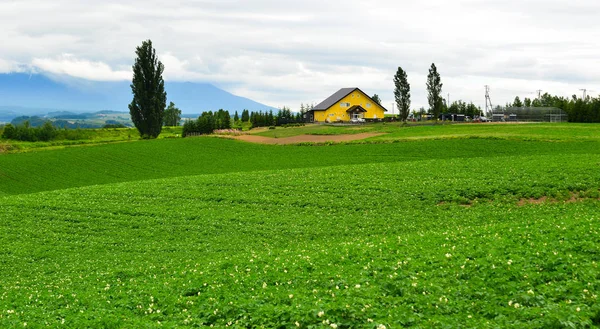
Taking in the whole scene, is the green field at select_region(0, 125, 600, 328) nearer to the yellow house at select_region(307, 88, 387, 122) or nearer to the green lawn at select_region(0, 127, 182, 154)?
the green lawn at select_region(0, 127, 182, 154)

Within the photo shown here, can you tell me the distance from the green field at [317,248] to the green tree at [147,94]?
156 ft

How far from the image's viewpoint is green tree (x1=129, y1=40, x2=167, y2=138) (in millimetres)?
101250

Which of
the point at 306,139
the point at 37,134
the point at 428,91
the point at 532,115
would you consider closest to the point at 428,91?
the point at 428,91

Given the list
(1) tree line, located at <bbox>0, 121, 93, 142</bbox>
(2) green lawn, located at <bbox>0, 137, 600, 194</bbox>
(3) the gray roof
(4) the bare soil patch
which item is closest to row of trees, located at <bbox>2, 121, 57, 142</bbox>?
(1) tree line, located at <bbox>0, 121, 93, 142</bbox>

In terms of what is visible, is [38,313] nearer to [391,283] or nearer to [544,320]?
[391,283]

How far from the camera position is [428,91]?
11600 centimetres

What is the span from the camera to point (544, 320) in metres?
11.2

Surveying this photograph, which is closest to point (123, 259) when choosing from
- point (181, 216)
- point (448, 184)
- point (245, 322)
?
point (181, 216)

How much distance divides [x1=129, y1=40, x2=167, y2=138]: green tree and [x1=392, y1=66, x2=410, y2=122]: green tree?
49862 millimetres

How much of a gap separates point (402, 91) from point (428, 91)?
5619 mm

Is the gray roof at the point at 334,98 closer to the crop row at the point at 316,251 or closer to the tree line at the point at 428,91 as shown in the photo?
the tree line at the point at 428,91

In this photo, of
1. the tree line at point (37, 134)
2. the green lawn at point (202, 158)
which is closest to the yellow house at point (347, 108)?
the tree line at point (37, 134)

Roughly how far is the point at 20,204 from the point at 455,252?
2864 centimetres

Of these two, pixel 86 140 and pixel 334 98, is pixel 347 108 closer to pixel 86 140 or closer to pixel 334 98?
pixel 334 98
